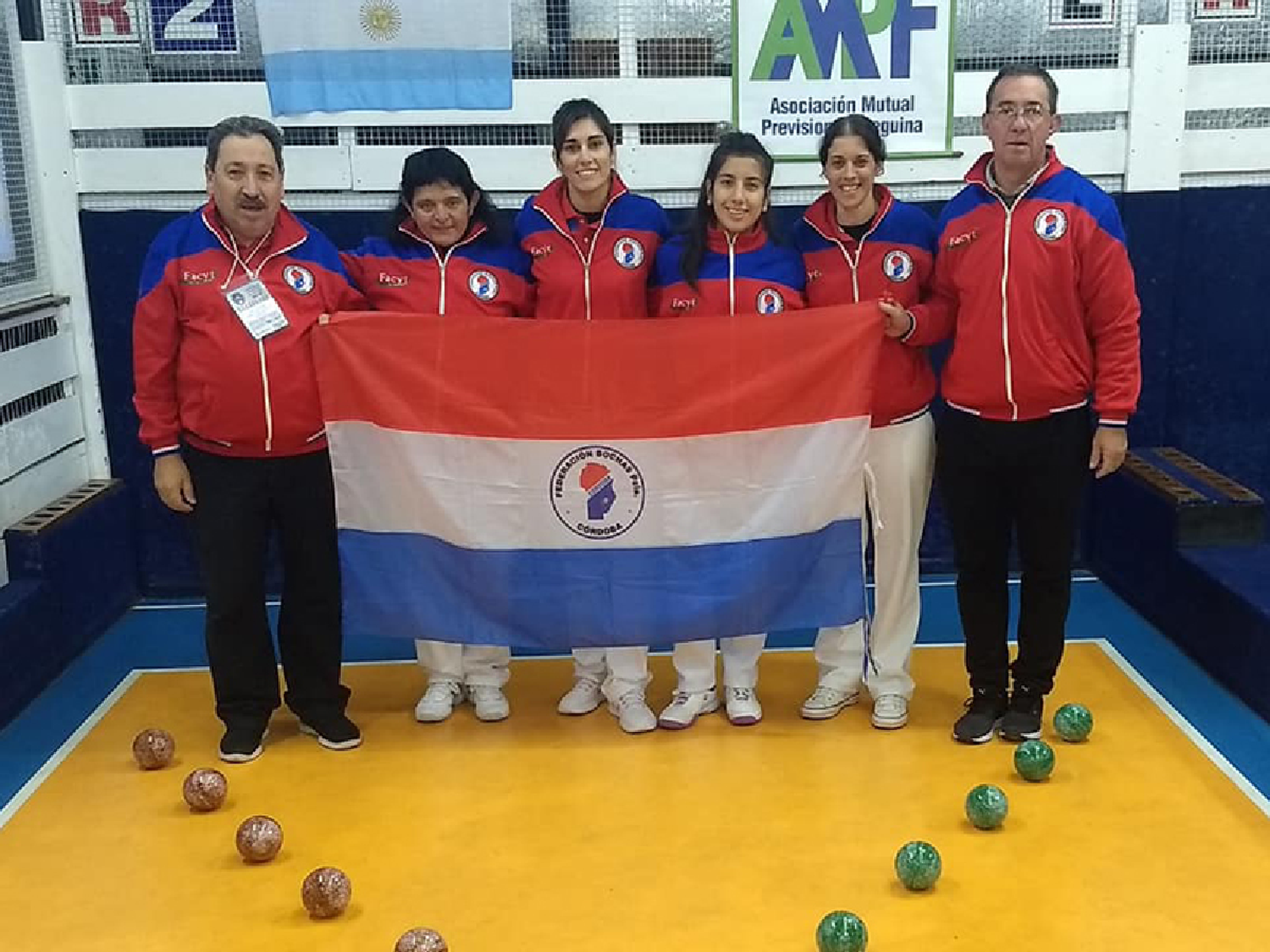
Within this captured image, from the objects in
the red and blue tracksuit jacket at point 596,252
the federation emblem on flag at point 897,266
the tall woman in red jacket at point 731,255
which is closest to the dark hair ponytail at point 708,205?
the tall woman in red jacket at point 731,255

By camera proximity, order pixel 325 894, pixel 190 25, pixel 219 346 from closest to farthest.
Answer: pixel 325 894, pixel 219 346, pixel 190 25

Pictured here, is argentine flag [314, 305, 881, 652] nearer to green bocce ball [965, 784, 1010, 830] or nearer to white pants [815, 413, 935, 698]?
white pants [815, 413, 935, 698]

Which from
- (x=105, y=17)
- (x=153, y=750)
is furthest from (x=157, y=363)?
(x=105, y=17)

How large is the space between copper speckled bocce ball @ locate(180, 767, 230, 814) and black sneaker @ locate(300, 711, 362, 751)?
1.36 ft

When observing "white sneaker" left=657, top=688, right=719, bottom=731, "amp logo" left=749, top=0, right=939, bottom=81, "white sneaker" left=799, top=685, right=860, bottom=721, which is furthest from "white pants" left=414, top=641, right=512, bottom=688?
"amp logo" left=749, top=0, right=939, bottom=81

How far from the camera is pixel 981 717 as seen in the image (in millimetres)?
3725

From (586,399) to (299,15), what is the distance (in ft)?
6.64

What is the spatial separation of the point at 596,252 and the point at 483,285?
330 mm

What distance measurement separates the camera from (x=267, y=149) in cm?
346

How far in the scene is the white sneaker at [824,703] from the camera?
390 cm

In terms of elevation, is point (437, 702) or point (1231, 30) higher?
point (1231, 30)

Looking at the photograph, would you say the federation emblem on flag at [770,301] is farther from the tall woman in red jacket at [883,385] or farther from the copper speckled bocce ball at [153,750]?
the copper speckled bocce ball at [153,750]

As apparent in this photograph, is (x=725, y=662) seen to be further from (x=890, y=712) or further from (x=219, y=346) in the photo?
(x=219, y=346)

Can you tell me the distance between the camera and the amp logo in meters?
4.79
